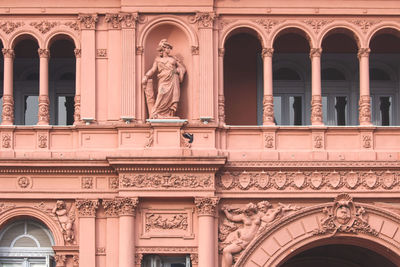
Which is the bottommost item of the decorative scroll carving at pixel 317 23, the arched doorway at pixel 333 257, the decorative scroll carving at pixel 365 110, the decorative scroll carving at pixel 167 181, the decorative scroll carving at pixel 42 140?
the arched doorway at pixel 333 257

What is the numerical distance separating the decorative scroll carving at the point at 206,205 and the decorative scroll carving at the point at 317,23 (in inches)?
222

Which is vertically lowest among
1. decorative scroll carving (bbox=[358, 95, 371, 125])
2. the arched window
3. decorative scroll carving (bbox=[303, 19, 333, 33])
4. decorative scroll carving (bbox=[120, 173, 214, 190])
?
the arched window

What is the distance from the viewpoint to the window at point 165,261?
108 feet

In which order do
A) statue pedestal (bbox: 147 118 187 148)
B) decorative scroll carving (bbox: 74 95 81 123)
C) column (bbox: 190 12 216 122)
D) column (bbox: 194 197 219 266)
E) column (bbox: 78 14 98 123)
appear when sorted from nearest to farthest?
column (bbox: 194 197 219 266)
statue pedestal (bbox: 147 118 187 148)
column (bbox: 190 12 216 122)
column (bbox: 78 14 98 123)
decorative scroll carving (bbox: 74 95 81 123)

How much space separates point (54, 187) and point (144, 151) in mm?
2659

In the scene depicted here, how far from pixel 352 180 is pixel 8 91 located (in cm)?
974

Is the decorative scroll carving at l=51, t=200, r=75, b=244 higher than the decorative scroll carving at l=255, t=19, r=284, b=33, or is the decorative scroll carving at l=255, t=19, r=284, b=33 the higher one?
the decorative scroll carving at l=255, t=19, r=284, b=33

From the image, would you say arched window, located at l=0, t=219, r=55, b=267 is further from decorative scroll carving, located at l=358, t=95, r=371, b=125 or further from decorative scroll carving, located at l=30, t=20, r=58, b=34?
decorative scroll carving, located at l=358, t=95, r=371, b=125

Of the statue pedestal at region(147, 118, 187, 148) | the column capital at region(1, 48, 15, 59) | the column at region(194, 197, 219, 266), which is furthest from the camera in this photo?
the column capital at region(1, 48, 15, 59)

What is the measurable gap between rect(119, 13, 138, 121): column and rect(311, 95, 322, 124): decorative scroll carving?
4.78 meters

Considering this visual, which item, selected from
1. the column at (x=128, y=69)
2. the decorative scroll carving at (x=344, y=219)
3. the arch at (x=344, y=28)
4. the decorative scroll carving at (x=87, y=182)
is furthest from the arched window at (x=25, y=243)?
the arch at (x=344, y=28)

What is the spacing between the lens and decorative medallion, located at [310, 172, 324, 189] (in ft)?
109

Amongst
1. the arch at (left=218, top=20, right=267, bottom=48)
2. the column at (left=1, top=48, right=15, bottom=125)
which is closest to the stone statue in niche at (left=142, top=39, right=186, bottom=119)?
the arch at (left=218, top=20, right=267, bottom=48)

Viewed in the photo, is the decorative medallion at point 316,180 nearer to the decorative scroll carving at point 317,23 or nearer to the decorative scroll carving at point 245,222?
the decorative scroll carving at point 245,222
